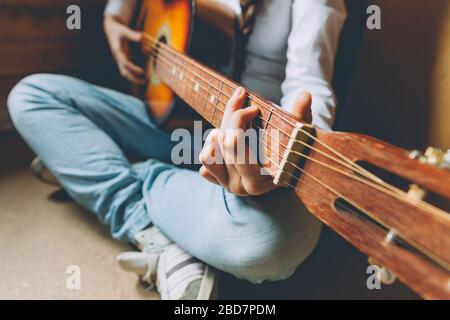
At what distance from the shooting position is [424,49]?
80 cm

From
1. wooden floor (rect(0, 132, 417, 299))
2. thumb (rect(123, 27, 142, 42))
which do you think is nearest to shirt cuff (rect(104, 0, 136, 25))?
thumb (rect(123, 27, 142, 42))

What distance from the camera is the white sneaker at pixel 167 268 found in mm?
741

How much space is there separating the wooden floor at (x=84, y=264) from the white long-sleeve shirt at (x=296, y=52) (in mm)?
378

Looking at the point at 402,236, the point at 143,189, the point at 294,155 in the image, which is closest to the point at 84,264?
the point at 143,189

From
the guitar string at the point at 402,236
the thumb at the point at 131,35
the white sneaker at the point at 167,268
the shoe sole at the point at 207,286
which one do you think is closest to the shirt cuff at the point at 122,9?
the thumb at the point at 131,35

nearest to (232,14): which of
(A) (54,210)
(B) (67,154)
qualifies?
(B) (67,154)

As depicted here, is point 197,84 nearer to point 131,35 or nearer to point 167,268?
point 167,268

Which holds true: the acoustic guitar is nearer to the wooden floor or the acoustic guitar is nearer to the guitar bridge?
the guitar bridge

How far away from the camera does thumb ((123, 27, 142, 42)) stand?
1.11m

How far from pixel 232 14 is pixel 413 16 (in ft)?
1.23

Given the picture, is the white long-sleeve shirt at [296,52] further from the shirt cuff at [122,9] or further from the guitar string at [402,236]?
the shirt cuff at [122,9]

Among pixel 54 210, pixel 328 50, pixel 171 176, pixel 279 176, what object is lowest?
pixel 54 210
